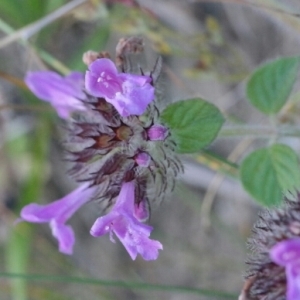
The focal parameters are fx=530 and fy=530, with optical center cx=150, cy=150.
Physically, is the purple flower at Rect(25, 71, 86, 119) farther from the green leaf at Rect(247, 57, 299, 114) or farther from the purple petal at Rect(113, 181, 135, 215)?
the green leaf at Rect(247, 57, 299, 114)

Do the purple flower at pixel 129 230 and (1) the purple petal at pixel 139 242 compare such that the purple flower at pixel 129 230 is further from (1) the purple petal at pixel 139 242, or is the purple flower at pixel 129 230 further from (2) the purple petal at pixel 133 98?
(2) the purple petal at pixel 133 98

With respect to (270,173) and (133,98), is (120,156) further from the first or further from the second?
(270,173)

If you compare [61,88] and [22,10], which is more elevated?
[22,10]

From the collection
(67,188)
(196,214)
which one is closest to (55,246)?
(67,188)

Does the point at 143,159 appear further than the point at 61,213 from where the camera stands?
No

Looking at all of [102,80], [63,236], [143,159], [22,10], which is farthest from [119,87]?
[22,10]

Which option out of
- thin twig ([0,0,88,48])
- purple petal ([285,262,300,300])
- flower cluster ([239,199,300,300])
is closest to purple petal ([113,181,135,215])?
flower cluster ([239,199,300,300])

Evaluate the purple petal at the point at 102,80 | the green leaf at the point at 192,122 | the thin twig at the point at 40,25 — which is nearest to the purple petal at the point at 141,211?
the green leaf at the point at 192,122
